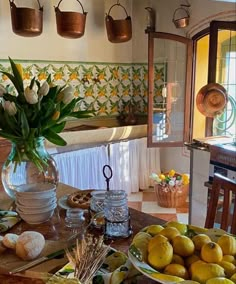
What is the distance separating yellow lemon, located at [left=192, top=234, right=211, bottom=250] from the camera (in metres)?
0.97

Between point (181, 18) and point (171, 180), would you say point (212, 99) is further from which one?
point (181, 18)

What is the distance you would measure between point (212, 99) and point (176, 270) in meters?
2.65

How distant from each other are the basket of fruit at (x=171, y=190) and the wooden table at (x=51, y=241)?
2.32 metres

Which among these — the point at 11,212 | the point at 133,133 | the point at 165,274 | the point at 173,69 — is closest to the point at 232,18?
the point at 173,69

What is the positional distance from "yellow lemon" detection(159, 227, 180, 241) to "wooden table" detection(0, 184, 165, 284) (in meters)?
0.13

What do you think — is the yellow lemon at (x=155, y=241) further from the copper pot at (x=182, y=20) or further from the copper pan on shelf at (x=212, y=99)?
the copper pot at (x=182, y=20)

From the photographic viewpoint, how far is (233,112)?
3820 millimetres

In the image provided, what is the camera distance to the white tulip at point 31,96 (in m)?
1.40

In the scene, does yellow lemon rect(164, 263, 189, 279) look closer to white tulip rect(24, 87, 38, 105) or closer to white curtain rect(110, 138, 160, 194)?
white tulip rect(24, 87, 38, 105)

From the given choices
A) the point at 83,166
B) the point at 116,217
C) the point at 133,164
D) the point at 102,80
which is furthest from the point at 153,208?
the point at 116,217

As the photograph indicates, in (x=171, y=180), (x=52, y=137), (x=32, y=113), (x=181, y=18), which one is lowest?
(x=171, y=180)

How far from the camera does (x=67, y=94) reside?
1.50 metres

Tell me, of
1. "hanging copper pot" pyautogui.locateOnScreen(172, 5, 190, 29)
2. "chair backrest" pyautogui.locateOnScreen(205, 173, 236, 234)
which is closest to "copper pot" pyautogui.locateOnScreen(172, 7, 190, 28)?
"hanging copper pot" pyautogui.locateOnScreen(172, 5, 190, 29)

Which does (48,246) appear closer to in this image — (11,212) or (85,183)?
(11,212)
